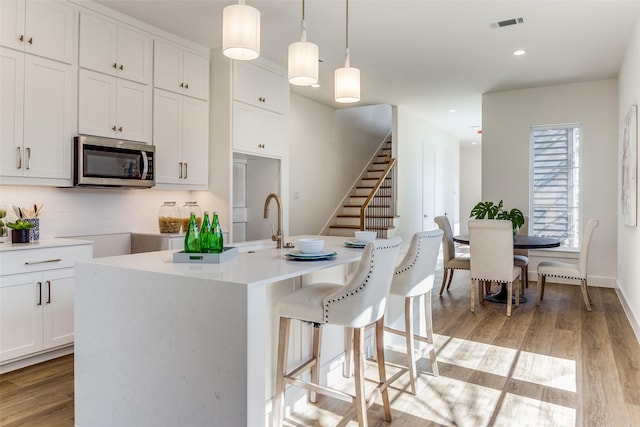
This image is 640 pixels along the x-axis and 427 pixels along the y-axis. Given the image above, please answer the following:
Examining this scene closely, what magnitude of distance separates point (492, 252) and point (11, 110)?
14.5ft

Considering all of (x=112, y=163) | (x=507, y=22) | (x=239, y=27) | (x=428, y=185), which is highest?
(x=507, y=22)

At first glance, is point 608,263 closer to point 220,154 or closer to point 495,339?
point 495,339

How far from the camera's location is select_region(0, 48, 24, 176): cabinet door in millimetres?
2994

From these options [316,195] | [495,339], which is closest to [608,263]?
[495,339]

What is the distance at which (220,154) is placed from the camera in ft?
14.9

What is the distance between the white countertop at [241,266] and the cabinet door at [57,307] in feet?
4.28

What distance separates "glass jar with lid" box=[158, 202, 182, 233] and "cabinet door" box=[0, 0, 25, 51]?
1.67 meters

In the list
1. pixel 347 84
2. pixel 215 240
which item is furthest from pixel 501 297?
pixel 215 240

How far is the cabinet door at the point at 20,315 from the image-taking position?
2.84 metres

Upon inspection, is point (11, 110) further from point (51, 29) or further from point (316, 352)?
point (316, 352)

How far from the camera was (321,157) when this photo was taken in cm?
726

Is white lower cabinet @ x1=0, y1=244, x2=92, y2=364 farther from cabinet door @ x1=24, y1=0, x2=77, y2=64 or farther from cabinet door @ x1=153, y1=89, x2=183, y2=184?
cabinet door @ x1=24, y1=0, x2=77, y2=64

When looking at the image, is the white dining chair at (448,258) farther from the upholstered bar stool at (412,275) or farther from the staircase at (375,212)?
the upholstered bar stool at (412,275)

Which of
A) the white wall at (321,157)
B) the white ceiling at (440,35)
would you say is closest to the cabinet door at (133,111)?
the white ceiling at (440,35)
